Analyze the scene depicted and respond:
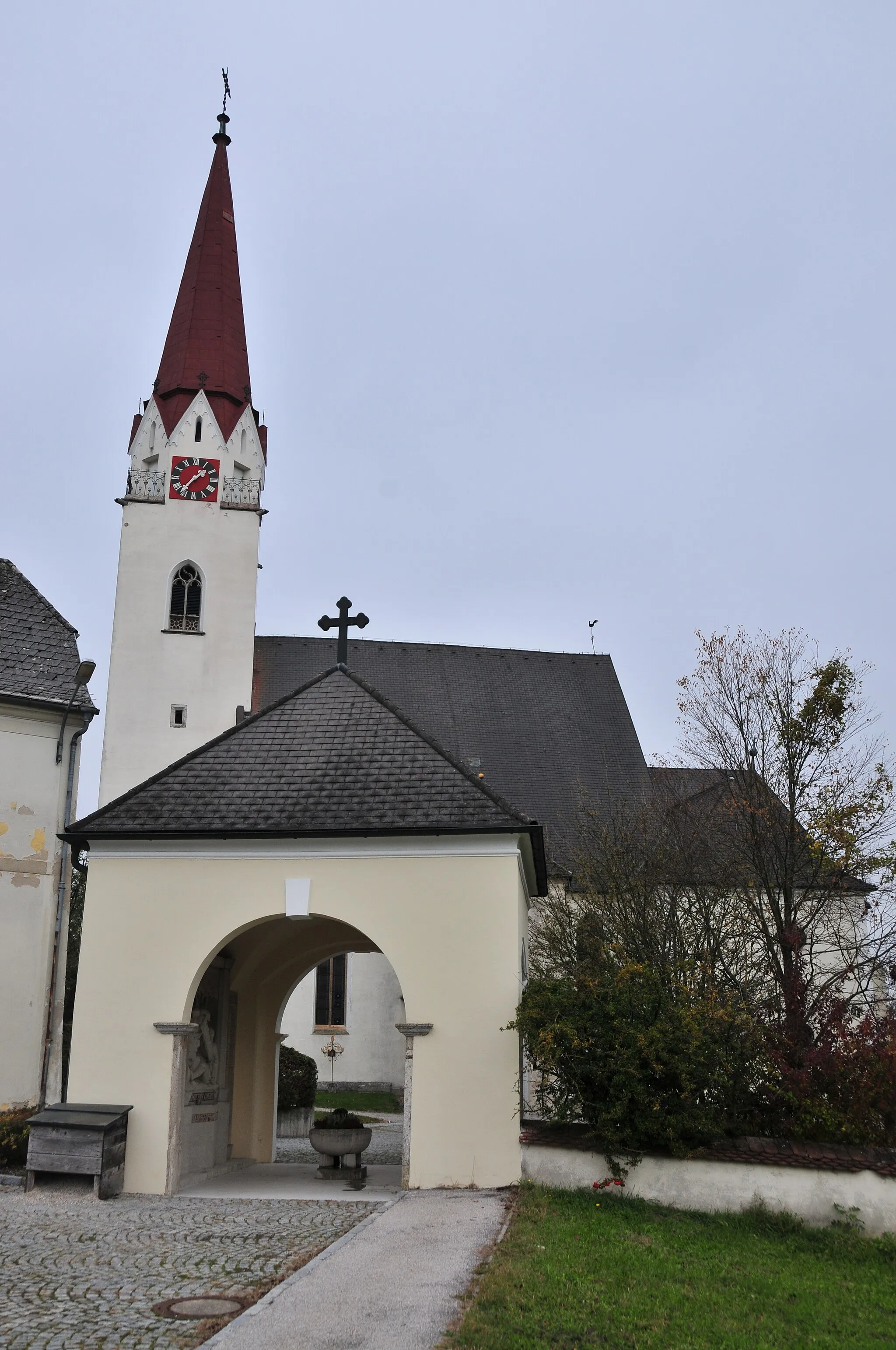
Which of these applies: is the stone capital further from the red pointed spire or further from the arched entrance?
the red pointed spire

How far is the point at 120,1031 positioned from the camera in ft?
42.0

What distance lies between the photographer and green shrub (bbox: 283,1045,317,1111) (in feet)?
78.7

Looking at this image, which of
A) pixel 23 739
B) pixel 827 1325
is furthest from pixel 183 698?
pixel 827 1325

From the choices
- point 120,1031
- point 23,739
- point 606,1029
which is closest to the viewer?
point 606,1029

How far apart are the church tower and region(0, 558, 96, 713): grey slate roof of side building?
9491 mm

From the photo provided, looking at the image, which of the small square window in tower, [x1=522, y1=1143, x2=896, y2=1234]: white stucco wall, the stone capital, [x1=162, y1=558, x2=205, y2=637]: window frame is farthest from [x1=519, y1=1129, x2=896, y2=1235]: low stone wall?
the small square window in tower

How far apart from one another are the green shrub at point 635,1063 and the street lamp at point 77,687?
8607 millimetres

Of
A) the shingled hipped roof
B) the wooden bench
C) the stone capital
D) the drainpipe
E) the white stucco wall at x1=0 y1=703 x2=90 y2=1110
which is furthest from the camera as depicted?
the drainpipe

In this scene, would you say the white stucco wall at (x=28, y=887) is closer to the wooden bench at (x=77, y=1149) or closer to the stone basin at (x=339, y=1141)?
the stone basin at (x=339, y=1141)

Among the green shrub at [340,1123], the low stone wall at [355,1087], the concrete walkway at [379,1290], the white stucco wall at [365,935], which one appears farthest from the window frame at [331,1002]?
the concrete walkway at [379,1290]

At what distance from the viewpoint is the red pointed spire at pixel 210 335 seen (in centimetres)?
3194

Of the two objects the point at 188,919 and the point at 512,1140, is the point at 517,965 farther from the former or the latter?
the point at 188,919

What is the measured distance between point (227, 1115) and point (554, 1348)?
1018cm

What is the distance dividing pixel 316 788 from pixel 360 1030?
21.7 metres
